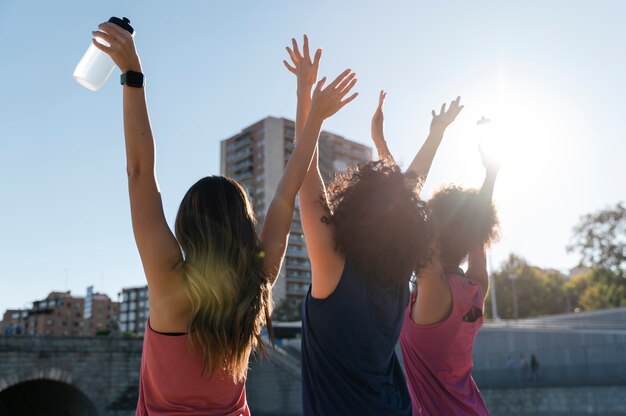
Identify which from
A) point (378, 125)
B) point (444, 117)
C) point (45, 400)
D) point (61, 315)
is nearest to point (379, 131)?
point (378, 125)

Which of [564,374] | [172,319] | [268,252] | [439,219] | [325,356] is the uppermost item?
[439,219]

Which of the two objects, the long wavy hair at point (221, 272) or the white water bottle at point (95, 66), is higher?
the white water bottle at point (95, 66)

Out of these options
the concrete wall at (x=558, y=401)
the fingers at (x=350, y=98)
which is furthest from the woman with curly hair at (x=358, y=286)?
the concrete wall at (x=558, y=401)

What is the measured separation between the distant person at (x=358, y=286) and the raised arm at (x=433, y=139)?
913 millimetres

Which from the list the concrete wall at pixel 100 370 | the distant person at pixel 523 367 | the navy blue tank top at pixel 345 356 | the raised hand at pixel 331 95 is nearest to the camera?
the navy blue tank top at pixel 345 356

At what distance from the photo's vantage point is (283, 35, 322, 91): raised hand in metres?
2.67

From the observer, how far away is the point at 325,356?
2.19 meters

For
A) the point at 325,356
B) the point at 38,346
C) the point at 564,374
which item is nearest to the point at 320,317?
the point at 325,356

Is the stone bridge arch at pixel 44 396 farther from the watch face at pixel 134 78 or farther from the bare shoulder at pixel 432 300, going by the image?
the watch face at pixel 134 78

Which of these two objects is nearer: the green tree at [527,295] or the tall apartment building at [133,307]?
the green tree at [527,295]

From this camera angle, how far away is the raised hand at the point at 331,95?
95.4 inches

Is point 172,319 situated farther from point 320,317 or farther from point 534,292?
point 534,292

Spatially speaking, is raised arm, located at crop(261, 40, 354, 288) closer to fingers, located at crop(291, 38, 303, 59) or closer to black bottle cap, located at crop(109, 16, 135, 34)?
fingers, located at crop(291, 38, 303, 59)

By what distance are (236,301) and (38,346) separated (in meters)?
29.0
